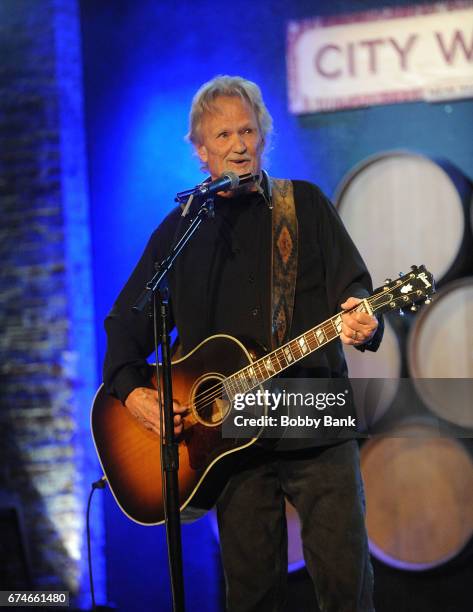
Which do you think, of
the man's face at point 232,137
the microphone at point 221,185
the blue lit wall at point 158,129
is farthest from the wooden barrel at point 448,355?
the microphone at point 221,185

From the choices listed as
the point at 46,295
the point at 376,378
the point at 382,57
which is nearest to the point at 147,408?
the point at 376,378

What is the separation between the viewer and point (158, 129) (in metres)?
3.65

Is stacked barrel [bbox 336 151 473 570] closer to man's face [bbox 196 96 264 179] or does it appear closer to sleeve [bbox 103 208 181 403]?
man's face [bbox 196 96 264 179]

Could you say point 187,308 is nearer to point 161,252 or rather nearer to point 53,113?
point 161,252

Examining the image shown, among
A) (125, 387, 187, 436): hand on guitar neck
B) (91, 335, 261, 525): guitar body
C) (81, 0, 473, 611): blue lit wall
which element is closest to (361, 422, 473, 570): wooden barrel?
(81, 0, 473, 611): blue lit wall

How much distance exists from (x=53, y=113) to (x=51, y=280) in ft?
2.80

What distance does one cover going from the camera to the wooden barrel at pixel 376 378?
3.27 meters

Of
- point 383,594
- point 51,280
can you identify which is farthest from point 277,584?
point 51,280

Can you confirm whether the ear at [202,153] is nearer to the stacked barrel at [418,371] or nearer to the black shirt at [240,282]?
the black shirt at [240,282]

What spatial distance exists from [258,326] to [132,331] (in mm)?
585

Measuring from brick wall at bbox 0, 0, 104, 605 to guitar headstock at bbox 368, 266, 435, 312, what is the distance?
6.30 feet

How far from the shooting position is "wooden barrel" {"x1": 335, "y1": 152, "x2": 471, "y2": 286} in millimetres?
3221

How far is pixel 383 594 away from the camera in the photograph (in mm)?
3312

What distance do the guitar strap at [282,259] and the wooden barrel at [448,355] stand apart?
0.90m
